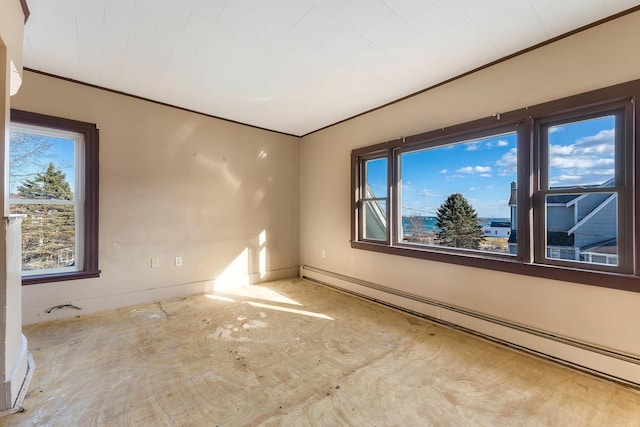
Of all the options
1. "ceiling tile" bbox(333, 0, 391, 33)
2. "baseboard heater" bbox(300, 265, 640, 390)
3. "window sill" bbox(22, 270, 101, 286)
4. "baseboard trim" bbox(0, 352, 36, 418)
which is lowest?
"baseboard trim" bbox(0, 352, 36, 418)

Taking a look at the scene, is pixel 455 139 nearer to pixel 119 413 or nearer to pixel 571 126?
pixel 571 126

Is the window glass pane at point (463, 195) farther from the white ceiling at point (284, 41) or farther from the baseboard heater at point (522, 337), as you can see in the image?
the white ceiling at point (284, 41)

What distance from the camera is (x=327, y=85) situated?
2990 mm

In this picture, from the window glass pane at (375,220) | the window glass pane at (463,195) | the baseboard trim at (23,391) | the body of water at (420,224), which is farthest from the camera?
the window glass pane at (375,220)

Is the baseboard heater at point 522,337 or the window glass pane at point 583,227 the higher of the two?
the window glass pane at point 583,227

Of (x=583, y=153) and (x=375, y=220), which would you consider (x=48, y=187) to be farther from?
(x=583, y=153)

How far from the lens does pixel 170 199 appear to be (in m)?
3.58

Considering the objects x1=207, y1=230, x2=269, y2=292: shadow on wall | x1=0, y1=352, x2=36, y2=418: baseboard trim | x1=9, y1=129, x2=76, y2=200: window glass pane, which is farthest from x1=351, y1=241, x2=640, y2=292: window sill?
x1=9, y1=129, x2=76, y2=200: window glass pane

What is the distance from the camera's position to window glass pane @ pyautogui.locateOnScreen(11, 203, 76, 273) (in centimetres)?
281

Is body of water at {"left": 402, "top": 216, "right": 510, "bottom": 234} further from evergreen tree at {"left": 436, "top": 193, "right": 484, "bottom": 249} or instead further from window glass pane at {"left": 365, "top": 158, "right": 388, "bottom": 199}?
window glass pane at {"left": 365, "top": 158, "right": 388, "bottom": 199}

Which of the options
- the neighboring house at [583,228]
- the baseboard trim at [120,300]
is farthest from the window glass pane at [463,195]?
the baseboard trim at [120,300]

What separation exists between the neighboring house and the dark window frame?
0.08 metres

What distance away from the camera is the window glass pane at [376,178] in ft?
12.0

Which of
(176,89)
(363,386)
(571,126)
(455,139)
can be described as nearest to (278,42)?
(176,89)
